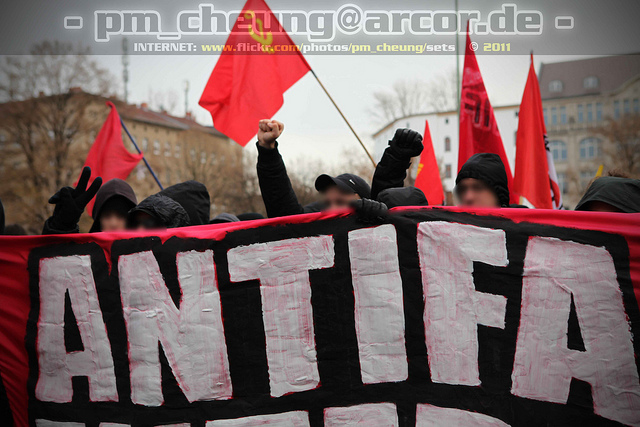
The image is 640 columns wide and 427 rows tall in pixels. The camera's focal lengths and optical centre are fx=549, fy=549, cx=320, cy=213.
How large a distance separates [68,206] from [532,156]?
4.01 metres

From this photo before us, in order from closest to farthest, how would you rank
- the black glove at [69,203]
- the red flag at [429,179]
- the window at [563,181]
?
the black glove at [69,203], the red flag at [429,179], the window at [563,181]

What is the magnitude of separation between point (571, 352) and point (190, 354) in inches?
61.3

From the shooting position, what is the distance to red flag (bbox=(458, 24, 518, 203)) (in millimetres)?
4867

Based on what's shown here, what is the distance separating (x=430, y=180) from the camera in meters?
6.14

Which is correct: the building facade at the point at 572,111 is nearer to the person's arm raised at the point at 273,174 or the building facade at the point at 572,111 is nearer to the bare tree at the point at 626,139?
the bare tree at the point at 626,139

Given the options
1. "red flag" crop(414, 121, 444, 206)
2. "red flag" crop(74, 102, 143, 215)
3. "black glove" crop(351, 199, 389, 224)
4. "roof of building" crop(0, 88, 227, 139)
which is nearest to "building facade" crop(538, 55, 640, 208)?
"roof of building" crop(0, 88, 227, 139)

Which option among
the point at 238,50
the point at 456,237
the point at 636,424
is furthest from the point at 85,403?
the point at 238,50

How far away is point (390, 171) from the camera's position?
2984 millimetres

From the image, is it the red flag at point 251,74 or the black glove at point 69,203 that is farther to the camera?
the red flag at point 251,74

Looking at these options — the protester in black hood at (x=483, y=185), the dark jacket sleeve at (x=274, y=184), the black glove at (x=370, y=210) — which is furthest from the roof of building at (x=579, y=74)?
the black glove at (x=370, y=210)

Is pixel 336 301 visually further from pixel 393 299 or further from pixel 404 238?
pixel 404 238

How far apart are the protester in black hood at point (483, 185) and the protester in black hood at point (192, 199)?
5.38ft

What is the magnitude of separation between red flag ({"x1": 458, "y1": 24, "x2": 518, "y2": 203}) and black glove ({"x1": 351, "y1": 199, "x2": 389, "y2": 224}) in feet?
8.41

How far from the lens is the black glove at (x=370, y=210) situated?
2309mm
